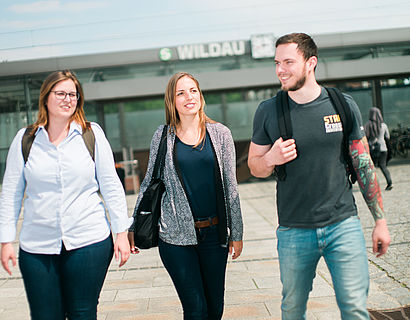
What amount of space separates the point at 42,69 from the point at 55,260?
1686 centimetres

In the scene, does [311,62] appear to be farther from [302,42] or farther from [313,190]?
[313,190]

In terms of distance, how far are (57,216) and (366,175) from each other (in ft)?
5.88

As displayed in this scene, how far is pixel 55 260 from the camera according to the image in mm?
2740

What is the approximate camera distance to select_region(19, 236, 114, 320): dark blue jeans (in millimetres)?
2682

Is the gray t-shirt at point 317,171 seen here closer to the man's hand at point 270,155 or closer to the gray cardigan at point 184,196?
the man's hand at point 270,155

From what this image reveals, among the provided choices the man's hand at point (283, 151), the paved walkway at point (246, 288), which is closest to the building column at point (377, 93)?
the paved walkway at point (246, 288)

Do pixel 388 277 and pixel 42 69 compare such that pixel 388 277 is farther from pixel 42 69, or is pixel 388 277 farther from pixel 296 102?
pixel 42 69

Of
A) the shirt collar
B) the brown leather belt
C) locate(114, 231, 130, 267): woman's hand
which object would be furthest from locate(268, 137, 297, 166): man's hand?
the shirt collar

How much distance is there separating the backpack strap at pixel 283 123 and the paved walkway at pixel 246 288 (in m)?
1.90

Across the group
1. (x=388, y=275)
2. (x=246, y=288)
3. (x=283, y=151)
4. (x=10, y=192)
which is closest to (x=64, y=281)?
(x=10, y=192)

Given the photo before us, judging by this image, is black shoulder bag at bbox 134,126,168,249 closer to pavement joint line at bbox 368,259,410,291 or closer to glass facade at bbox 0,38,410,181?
pavement joint line at bbox 368,259,410,291

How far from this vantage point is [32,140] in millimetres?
2807

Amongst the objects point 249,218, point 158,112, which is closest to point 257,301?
point 249,218

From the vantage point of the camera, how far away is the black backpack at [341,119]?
106 inches
